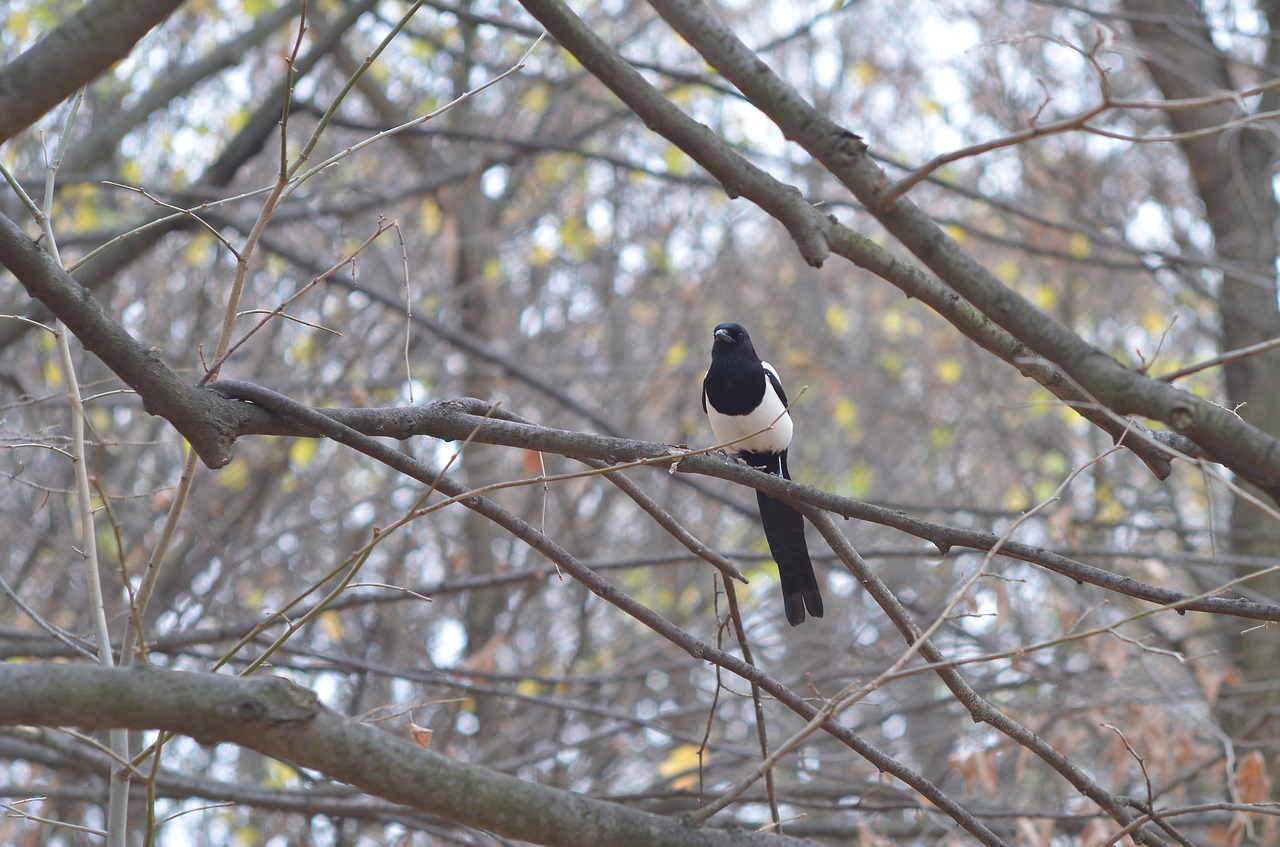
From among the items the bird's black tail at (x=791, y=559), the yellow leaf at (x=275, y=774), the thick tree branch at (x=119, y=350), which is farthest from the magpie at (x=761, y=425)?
the yellow leaf at (x=275, y=774)

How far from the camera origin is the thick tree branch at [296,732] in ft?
4.12

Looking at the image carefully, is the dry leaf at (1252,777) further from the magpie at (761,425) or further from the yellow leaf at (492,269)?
the yellow leaf at (492,269)

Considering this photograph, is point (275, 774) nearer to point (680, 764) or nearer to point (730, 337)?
point (680, 764)

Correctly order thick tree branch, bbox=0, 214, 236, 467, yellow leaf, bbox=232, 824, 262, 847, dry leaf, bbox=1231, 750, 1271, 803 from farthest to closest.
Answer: yellow leaf, bbox=232, 824, 262, 847 → dry leaf, bbox=1231, 750, 1271, 803 → thick tree branch, bbox=0, 214, 236, 467

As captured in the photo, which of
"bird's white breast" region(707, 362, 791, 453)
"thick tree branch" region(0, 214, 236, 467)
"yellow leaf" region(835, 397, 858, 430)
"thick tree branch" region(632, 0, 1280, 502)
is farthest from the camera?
"yellow leaf" region(835, 397, 858, 430)

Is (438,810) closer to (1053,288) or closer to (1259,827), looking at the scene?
(1259,827)

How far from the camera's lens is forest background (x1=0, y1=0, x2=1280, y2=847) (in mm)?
2068

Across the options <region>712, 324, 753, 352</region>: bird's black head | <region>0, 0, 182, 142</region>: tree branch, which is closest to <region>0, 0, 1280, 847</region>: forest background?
<region>0, 0, 182, 142</region>: tree branch

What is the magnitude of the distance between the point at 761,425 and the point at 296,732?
9.94 feet

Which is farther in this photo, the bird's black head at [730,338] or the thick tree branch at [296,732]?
the bird's black head at [730,338]

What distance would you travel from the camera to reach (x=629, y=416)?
631cm

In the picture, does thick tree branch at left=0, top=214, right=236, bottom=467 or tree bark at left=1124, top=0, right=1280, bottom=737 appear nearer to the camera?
thick tree branch at left=0, top=214, right=236, bottom=467

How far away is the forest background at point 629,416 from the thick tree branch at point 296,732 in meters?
0.01

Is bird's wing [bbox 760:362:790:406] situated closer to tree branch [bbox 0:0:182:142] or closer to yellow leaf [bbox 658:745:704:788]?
yellow leaf [bbox 658:745:704:788]
